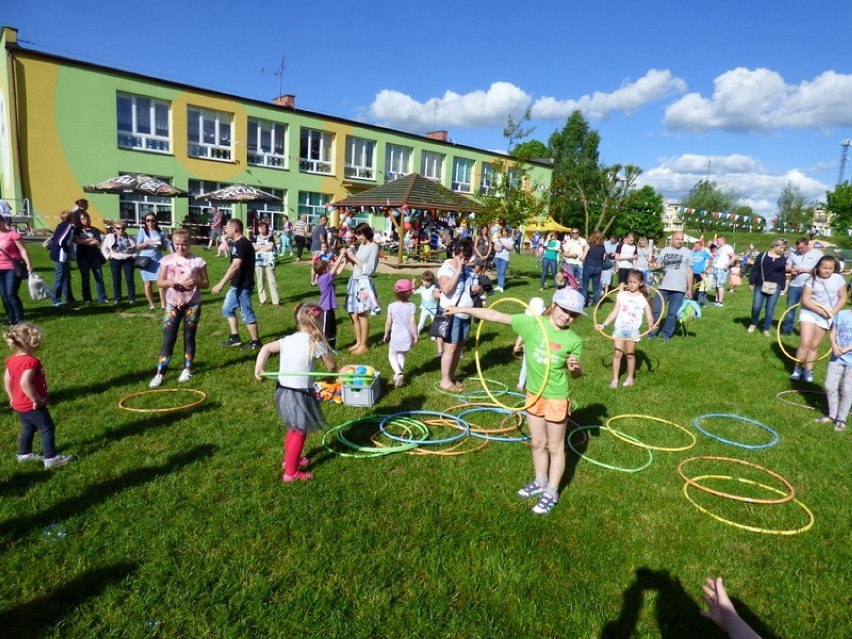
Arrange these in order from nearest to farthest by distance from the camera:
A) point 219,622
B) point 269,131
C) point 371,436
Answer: point 219,622, point 371,436, point 269,131

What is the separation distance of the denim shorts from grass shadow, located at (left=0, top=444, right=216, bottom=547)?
357 cm

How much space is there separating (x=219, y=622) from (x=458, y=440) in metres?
3.21

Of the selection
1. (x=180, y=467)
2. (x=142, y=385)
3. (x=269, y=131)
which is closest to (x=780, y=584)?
(x=180, y=467)

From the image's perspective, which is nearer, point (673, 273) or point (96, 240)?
point (673, 273)

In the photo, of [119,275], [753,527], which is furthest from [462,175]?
[753,527]

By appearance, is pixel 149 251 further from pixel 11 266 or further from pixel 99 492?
pixel 99 492

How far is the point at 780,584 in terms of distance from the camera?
3.83 meters

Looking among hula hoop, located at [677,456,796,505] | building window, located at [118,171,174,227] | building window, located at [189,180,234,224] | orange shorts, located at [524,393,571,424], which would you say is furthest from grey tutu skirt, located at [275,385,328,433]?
building window, located at [189,180,234,224]

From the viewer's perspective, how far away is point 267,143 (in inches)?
1243

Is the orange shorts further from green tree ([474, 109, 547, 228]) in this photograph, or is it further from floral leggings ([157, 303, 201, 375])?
green tree ([474, 109, 547, 228])

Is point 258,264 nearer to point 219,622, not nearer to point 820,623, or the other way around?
point 219,622

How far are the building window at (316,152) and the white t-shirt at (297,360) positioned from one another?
30120mm

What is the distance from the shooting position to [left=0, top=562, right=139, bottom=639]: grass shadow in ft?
10.4

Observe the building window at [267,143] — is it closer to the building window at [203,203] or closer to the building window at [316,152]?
the building window at [316,152]
